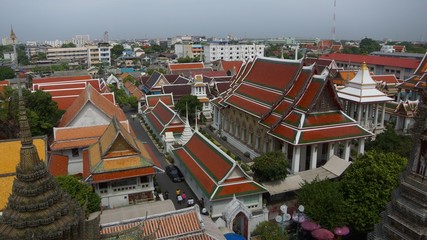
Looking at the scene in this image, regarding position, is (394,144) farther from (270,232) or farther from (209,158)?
(270,232)

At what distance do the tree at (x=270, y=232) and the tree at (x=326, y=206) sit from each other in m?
1.92

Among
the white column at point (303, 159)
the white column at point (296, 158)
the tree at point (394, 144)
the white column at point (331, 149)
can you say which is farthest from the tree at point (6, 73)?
the tree at point (394, 144)

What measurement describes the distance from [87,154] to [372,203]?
1772cm

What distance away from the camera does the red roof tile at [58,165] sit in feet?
68.8

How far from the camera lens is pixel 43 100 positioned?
1083 inches

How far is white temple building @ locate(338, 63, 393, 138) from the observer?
3388 cm

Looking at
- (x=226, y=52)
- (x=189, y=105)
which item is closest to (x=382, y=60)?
(x=189, y=105)

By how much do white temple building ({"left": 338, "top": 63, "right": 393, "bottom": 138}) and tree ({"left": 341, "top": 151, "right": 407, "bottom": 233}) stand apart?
58.4 feet

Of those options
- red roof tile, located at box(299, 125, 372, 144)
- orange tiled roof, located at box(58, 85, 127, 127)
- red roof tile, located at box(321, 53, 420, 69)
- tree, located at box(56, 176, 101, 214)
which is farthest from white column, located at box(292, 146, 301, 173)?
red roof tile, located at box(321, 53, 420, 69)

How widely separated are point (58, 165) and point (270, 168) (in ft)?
44.2

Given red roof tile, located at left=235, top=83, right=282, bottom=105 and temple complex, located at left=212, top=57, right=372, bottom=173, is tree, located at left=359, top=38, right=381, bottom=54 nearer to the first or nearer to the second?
red roof tile, located at left=235, top=83, right=282, bottom=105

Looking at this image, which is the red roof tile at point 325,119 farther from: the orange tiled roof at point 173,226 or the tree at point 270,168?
the orange tiled roof at point 173,226

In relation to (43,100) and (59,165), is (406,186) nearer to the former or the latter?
(59,165)

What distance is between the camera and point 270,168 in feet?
68.0
